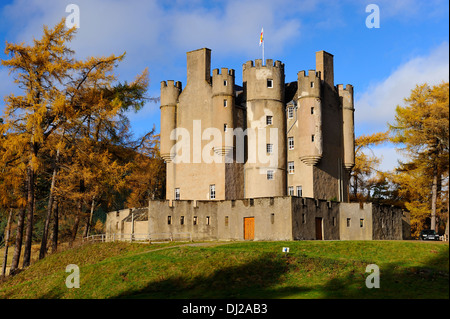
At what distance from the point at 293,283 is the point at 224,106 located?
24.9 metres

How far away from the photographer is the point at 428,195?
53562mm

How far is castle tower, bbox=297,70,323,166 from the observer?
1965 inches

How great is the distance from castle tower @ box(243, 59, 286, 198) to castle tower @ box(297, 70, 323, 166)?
176 cm

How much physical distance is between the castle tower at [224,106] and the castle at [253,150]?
89 millimetres

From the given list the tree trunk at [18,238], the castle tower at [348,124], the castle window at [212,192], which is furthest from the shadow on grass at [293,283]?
the castle tower at [348,124]

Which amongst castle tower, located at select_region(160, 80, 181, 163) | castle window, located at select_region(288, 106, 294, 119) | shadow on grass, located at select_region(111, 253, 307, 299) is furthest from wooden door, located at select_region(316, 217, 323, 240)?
castle tower, located at select_region(160, 80, 181, 163)

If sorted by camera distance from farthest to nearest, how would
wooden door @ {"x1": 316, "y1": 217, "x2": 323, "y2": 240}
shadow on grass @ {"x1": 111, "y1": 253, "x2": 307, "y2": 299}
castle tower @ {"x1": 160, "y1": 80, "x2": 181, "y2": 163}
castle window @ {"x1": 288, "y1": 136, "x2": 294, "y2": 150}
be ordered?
castle tower @ {"x1": 160, "y1": 80, "x2": 181, "y2": 163}, castle window @ {"x1": 288, "y1": 136, "x2": 294, "y2": 150}, wooden door @ {"x1": 316, "y1": 217, "x2": 323, "y2": 240}, shadow on grass @ {"x1": 111, "y1": 253, "x2": 307, "y2": 299}

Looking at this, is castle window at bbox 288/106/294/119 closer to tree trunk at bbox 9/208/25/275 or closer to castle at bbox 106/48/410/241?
castle at bbox 106/48/410/241

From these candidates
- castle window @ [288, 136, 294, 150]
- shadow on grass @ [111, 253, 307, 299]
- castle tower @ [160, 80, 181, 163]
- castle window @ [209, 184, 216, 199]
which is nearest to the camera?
shadow on grass @ [111, 253, 307, 299]
